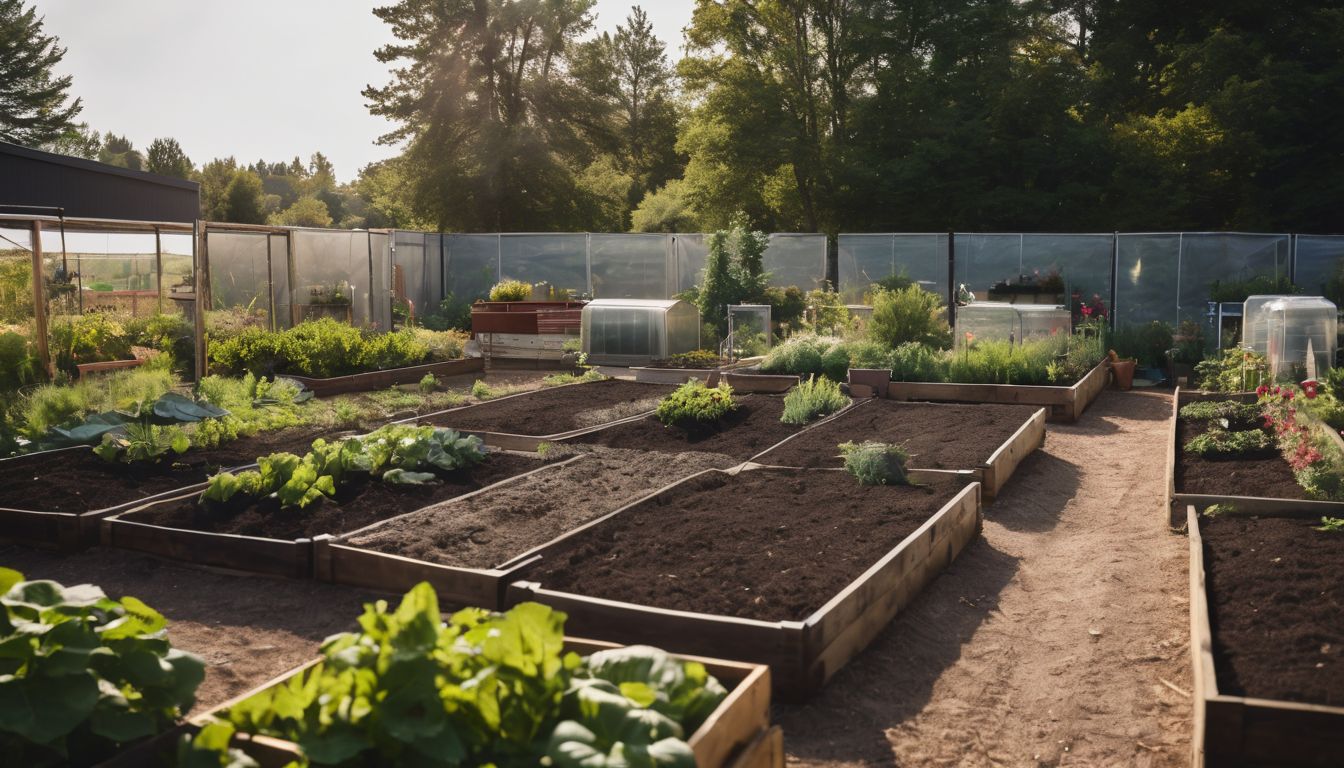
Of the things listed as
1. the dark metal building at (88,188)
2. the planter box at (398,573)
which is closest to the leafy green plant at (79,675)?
the planter box at (398,573)

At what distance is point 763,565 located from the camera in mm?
5336

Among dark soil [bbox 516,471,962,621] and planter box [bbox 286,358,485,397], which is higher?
planter box [bbox 286,358,485,397]

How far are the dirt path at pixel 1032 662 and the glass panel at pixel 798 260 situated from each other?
514 inches

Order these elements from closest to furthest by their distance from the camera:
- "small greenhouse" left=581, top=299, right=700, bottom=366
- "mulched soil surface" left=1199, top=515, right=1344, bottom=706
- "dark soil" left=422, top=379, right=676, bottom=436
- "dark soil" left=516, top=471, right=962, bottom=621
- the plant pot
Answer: "mulched soil surface" left=1199, top=515, right=1344, bottom=706 → "dark soil" left=516, top=471, right=962, bottom=621 → "dark soil" left=422, top=379, right=676, bottom=436 → the plant pot → "small greenhouse" left=581, top=299, right=700, bottom=366

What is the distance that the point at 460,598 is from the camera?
5.25 metres

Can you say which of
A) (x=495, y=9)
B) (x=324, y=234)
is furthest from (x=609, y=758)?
(x=495, y=9)

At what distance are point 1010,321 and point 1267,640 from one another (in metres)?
10.0

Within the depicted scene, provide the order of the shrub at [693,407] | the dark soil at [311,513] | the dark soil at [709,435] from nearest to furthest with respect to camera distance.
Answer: the dark soil at [311,513]
the dark soil at [709,435]
the shrub at [693,407]

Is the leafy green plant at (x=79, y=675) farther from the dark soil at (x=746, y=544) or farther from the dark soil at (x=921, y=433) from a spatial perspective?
the dark soil at (x=921, y=433)

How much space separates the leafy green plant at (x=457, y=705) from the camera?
2.17 meters

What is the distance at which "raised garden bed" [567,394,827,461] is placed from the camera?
8.86 metres

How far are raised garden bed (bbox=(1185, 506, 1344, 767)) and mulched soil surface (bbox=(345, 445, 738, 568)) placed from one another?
329 centimetres

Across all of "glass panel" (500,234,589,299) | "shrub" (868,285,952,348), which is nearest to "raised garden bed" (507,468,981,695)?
"shrub" (868,285,952,348)

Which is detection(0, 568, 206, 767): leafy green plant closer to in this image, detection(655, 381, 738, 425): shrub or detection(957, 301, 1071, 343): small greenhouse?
detection(655, 381, 738, 425): shrub
